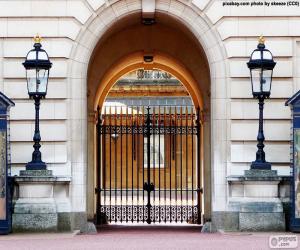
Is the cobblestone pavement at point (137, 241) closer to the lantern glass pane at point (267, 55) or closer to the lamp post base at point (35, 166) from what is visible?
the lamp post base at point (35, 166)

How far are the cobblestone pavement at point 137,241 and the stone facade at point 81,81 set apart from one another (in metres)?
1.45

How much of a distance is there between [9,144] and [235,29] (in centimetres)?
548

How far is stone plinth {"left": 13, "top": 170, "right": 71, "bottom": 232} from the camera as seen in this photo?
19391mm

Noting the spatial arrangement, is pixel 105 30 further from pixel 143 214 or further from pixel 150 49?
pixel 143 214

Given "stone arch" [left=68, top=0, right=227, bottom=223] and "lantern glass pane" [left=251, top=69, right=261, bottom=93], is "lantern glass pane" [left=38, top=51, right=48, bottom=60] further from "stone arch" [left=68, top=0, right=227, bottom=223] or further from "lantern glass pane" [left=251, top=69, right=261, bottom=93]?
"lantern glass pane" [left=251, top=69, right=261, bottom=93]

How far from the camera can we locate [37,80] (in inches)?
771

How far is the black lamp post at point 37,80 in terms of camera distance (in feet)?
63.9

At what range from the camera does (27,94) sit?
20547 mm

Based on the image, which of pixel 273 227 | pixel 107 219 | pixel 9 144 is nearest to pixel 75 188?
pixel 9 144

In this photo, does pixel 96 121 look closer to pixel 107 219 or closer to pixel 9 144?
pixel 107 219

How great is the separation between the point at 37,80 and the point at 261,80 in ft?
15.2

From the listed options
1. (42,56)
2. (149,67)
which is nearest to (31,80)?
(42,56)

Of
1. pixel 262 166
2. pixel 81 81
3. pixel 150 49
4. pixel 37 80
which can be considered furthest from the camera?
pixel 150 49

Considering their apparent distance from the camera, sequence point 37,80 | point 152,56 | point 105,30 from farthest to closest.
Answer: point 152,56
point 105,30
point 37,80
